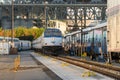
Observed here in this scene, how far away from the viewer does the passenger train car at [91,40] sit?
122 ft

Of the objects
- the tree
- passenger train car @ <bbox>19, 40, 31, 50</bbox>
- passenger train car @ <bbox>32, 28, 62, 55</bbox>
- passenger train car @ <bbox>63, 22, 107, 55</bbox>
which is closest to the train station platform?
passenger train car @ <bbox>63, 22, 107, 55</bbox>

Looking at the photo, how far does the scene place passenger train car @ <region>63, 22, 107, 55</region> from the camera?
122ft

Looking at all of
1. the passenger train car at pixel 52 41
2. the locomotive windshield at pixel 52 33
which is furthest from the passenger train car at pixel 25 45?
the passenger train car at pixel 52 41

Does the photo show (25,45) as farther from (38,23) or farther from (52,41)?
(52,41)

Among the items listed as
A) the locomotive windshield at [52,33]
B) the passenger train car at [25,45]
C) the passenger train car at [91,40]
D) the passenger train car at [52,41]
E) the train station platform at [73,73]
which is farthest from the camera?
the passenger train car at [25,45]

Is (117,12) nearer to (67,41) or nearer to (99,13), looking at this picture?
(67,41)

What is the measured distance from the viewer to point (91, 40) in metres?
44.5

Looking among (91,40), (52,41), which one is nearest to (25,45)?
(52,41)

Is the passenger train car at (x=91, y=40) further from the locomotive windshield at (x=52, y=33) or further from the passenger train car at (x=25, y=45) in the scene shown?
the passenger train car at (x=25, y=45)

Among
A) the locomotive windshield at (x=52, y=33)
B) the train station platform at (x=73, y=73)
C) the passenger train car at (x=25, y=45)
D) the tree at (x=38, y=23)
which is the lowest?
the train station platform at (x=73, y=73)

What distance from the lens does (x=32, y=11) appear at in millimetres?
118938

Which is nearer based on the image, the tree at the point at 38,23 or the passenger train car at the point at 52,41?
the passenger train car at the point at 52,41

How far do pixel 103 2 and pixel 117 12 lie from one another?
301 ft

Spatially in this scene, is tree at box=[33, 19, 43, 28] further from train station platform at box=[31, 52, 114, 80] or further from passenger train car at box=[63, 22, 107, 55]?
train station platform at box=[31, 52, 114, 80]
